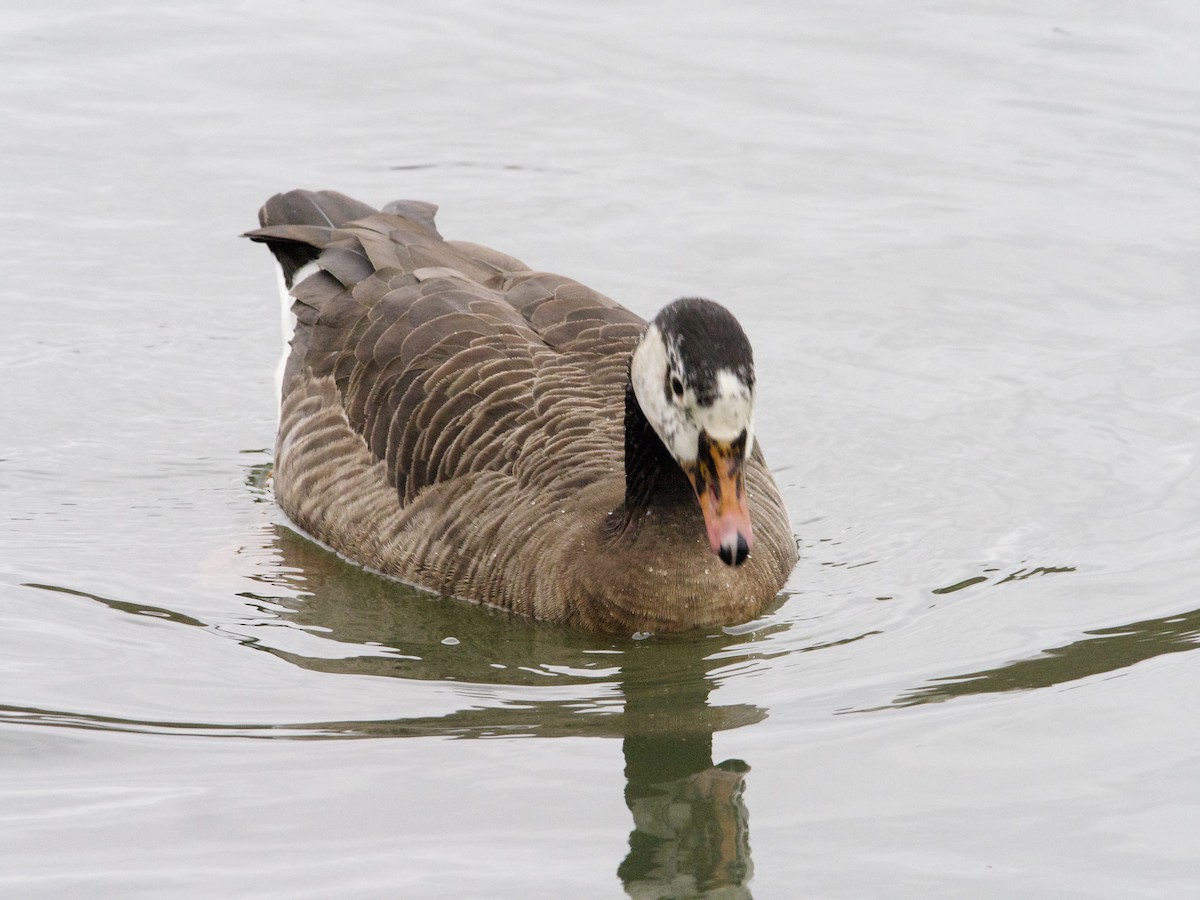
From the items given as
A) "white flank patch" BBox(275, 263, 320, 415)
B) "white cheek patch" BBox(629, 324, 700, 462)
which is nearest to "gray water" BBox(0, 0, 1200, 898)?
"white flank patch" BBox(275, 263, 320, 415)

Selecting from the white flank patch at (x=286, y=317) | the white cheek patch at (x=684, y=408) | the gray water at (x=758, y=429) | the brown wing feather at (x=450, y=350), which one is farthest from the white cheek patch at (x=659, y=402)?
the white flank patch at (x=286, y=317)

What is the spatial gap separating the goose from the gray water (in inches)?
10.7

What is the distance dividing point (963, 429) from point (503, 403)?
130 inches

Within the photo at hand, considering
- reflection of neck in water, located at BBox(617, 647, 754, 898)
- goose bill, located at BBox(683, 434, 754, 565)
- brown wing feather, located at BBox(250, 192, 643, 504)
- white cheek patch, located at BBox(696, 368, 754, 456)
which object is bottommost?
reflection of neck in water, located at BBox(617, 647, 754, 898)

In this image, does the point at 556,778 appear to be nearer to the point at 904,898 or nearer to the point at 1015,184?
the point at 904,898

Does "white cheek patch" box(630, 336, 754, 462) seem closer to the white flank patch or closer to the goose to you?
the goose

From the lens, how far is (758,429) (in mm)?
11789

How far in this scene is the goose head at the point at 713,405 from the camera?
312 inches

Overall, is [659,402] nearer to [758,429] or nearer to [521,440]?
[521,440]

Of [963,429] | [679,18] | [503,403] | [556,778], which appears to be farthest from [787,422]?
[679,18]

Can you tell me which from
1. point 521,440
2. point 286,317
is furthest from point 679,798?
point 286,317

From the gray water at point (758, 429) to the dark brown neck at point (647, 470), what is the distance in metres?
0.67

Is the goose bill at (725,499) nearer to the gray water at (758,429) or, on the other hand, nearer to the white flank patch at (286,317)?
the gray water at (758,429)

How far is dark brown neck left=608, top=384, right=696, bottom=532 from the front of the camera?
29.1ft
